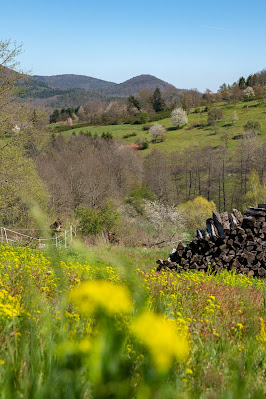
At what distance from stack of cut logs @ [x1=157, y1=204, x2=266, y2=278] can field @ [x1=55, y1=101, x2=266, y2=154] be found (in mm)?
56895

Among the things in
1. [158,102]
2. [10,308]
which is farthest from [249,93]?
[10,308]

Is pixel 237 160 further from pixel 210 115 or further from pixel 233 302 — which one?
pixel 233 302

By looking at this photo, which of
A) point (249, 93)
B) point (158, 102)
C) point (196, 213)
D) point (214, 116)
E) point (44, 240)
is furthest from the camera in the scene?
point (158, 102)

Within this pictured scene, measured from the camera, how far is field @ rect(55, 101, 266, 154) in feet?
236

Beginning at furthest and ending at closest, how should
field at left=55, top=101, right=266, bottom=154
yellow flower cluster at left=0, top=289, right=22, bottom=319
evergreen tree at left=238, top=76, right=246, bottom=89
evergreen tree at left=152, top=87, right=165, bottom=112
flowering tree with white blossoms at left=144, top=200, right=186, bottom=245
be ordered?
1. evergreen tree at left=238, top=76, right=246, bottom=89
2. evergreen tree at left=152, top=87, right=165, bottom=112
3. field at left=55, top=101, right=266, bottom=154
4. flowering tree with white blossoms at left=144, top=200, right=186, bottom=245
5. yellow flower cluster at left=0, top=289, right=22, bottom=319

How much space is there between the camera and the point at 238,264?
11.0m

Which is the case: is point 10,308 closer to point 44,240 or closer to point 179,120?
point 44,240

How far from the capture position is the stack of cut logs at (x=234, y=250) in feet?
35.9

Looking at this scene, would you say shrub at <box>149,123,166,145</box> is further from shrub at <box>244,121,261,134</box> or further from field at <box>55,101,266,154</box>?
shrub at <box>244,121,261,134</box>

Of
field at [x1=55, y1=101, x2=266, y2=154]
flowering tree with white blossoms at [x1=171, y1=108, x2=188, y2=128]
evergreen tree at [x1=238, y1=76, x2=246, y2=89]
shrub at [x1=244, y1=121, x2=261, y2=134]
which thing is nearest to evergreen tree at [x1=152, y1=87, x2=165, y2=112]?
field at [x1=55, y1=101, x2=266, y2=154]

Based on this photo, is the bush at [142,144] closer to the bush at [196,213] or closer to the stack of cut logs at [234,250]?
the bush at [196,213]

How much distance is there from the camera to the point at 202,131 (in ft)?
261

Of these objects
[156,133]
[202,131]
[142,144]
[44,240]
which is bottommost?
[142,144]

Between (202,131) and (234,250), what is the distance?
7219cm
